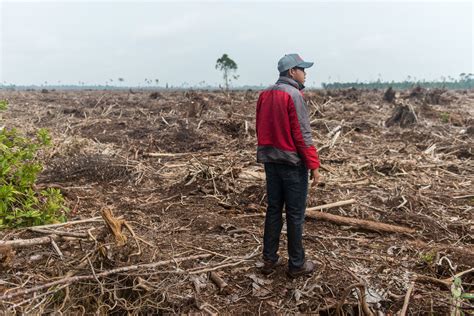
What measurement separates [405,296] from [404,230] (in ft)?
5.32

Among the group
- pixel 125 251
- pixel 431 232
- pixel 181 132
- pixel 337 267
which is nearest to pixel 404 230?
pixel 431 232

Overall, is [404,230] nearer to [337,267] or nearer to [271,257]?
[337,267]

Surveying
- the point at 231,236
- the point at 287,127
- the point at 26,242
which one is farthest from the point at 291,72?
the point at 26,242

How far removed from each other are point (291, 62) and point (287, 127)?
57 centimetres

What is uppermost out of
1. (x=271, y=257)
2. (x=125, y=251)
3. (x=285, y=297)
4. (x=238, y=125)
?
(x=238, y=125)

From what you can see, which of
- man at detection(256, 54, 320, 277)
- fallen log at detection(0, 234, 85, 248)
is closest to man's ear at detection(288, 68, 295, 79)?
man at detection(256, 54, 320, 277)

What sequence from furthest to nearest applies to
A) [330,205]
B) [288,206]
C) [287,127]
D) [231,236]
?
[330,205], [231,236], [288,206], [287,127]

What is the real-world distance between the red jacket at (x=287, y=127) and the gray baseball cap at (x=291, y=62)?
0.33ft

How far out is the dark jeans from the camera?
129 inches

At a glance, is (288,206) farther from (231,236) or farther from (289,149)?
(231,236)

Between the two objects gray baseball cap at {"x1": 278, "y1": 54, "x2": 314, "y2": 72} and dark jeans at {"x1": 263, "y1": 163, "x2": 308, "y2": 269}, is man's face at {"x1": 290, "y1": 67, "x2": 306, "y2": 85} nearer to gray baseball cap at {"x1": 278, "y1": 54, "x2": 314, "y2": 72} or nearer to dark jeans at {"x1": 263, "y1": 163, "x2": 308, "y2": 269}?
gray baseball cap at {"x1": 278, "y1": 54, "x2": 314, "y2": 72}

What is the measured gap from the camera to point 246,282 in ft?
11.3

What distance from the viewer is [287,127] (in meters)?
3.19

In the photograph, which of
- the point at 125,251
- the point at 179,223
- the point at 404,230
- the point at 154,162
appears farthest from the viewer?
the point at 154,162
